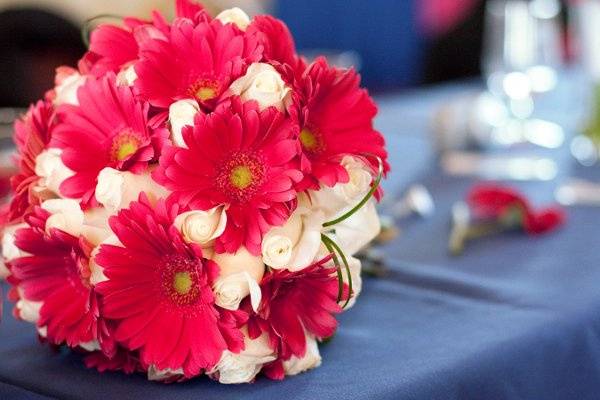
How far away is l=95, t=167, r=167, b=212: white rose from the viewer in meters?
0.75

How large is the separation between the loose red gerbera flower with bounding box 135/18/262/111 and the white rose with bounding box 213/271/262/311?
0.49ft

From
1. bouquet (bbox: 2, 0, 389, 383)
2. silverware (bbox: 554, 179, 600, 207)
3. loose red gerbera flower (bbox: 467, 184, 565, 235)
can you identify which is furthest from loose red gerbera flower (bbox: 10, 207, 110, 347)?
silverware (bbox: 554, 179, 600, 207)

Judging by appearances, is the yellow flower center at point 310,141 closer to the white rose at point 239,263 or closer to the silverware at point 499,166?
the white rose at point 239,263

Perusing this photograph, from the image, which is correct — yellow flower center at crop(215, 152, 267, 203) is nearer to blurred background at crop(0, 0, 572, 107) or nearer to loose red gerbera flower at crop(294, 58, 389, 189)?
loose red gerbera flower at crop(294, 58, 389, 189)

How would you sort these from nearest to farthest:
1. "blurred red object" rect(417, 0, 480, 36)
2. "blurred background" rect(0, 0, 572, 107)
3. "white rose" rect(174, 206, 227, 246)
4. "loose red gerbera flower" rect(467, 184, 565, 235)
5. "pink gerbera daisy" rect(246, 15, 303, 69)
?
1. "white rose" rect(174, 206, 227, 246)
2. "pink gerbera daisy" rect(246, 15, 303, 69)
3. "loose red gerbera flower" rect(467, 184, 565, 235)
4. "blurred background" rect(0, 0, 572, 107)
5. "blurred red object" rect(417, 0, 480, 36)

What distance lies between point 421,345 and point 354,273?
4.6 inches

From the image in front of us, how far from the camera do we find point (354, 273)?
2.67ft

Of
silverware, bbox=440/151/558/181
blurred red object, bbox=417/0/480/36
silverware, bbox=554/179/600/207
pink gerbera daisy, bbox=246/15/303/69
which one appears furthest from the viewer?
blurred red object, bbox=417/0/480/36

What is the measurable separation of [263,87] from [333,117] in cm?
8

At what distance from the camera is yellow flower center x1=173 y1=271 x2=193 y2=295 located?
0.74m

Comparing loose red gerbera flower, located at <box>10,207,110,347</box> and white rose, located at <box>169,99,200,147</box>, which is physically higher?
white rose, located at <box>169,99,200,147</box>

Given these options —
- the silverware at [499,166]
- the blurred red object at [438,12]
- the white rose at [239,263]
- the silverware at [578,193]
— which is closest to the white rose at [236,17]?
the white rose at [239,263]

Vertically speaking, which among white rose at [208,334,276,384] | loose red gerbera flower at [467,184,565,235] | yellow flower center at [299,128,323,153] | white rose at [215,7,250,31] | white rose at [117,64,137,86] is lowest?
loose red gerbera flower at [467,184,565,235]

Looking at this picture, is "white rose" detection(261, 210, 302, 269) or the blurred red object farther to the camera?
the blurred red object
